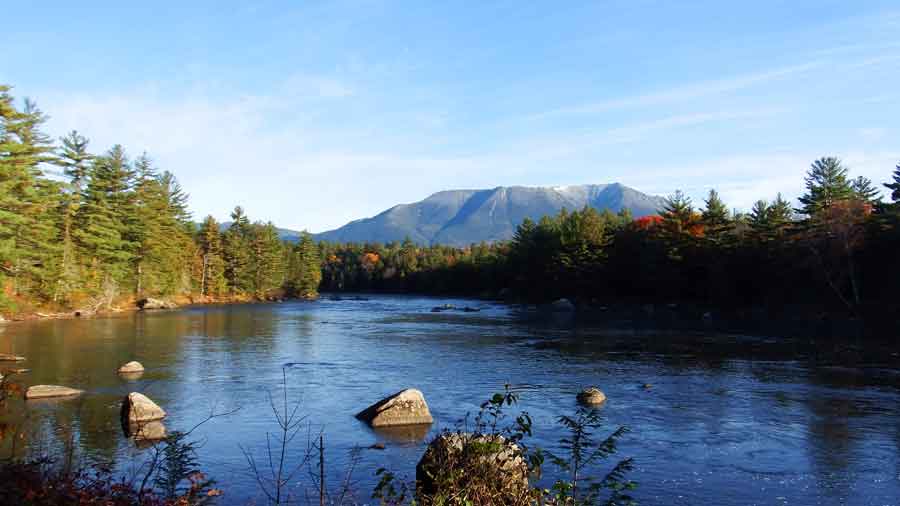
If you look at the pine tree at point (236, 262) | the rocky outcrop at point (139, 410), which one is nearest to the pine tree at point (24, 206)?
the rocky outcrop at point (139, 410)

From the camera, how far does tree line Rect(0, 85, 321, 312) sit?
3695 centimetres

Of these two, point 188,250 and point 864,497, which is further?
point 188,250

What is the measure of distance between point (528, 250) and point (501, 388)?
3068 inches

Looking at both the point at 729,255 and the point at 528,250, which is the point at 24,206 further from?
the point at 528,250

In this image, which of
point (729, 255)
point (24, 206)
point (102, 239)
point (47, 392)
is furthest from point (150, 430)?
point (729, 255)

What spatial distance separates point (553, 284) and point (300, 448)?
75.0 m

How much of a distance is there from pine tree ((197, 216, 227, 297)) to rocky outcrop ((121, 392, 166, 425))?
69.9m

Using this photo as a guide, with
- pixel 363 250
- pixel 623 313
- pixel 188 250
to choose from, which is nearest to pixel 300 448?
pixel 623 313

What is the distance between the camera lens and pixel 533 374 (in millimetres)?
25344

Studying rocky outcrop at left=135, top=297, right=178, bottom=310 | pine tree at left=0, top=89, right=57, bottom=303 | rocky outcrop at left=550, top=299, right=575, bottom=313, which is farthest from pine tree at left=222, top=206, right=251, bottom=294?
rocky outcrop at left=550, top=299, right=575, bottom=313

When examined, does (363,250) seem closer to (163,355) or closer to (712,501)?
(163,355)

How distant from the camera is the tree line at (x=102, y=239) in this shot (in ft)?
121

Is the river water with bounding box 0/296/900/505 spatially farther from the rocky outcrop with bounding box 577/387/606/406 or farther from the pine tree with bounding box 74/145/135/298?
the pine tree with bounding box 74/145/135/298

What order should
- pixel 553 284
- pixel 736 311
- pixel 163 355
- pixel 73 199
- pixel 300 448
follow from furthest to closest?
pixel 553 284
pixel 736 311
pixel 73 199
pixel 163 355
pixel 300 448
